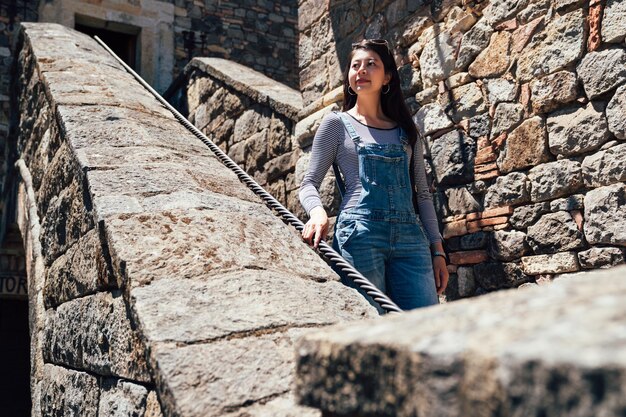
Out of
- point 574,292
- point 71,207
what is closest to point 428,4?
point 71,207

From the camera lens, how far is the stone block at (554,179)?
268cm

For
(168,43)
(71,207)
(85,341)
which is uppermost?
(168,43)

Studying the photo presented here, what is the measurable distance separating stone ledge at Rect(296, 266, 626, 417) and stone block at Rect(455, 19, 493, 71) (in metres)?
2.60

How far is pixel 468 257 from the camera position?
10.4 ft

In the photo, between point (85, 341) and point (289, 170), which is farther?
point (289, 170)

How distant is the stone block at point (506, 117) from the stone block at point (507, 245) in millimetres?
486

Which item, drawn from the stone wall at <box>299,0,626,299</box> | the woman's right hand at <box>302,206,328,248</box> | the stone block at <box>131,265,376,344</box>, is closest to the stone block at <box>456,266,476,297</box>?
the stone wall at <box>299,0,626,299</box>

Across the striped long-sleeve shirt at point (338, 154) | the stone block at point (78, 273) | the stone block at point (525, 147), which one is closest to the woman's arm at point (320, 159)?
the striped long-sleeve shirt at point (338, 154)

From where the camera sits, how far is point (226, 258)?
1.67 m

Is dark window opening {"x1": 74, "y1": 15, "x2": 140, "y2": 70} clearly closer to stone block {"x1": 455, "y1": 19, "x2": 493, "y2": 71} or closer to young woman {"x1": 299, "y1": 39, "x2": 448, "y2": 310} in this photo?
stone block {"x1": 455, "y1": 19, "x2": 493, "y2": 71}

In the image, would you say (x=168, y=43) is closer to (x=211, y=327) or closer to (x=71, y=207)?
(x=71, y=207)

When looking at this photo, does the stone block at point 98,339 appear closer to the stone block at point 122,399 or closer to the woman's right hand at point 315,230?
the stone block at point 122,399

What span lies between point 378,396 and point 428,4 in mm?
3166

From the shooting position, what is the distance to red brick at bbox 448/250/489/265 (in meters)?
3.11
